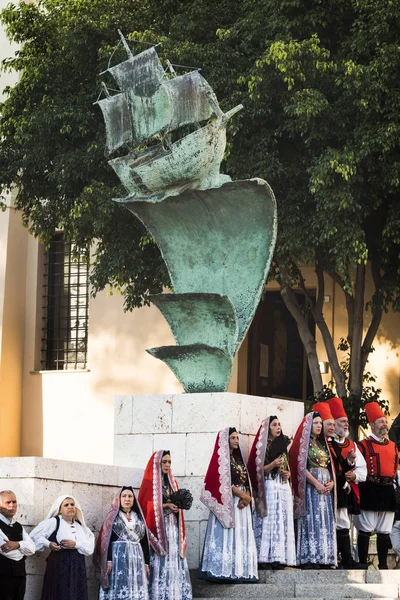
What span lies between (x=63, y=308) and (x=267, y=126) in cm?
877

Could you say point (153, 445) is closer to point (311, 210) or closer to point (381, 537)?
point (381, 537)

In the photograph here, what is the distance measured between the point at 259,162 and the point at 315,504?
7459mm

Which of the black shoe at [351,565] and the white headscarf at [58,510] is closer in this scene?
the white headscarf at [58,510]

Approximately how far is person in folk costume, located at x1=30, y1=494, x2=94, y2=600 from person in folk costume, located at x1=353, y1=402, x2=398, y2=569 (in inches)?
135

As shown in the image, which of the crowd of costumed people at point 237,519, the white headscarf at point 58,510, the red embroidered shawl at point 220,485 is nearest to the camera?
the crowd of costumed people at point 237,519

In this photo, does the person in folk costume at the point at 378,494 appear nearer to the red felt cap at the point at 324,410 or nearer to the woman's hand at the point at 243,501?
the red felt cap at the point at 324,410

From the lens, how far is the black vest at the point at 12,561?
10477mm

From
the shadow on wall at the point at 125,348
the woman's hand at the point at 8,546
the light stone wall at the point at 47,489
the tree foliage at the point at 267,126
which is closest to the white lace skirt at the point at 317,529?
the light stone wall at the point at 47,489

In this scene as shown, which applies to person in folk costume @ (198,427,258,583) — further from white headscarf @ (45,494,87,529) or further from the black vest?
the black vest

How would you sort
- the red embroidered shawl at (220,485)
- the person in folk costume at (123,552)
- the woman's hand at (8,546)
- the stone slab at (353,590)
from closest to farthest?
the woman's hand at (8,546) → the person in folk costume at (123,552) → the stone slab at (353,590) → the red embroidered shawl at (220,485)

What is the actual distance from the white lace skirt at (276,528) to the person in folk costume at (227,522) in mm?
247

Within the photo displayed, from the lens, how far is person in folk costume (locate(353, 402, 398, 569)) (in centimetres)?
1337

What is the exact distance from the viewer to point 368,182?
19.2 m

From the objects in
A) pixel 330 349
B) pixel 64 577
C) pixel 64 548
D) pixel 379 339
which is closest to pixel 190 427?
pixel 64 548
